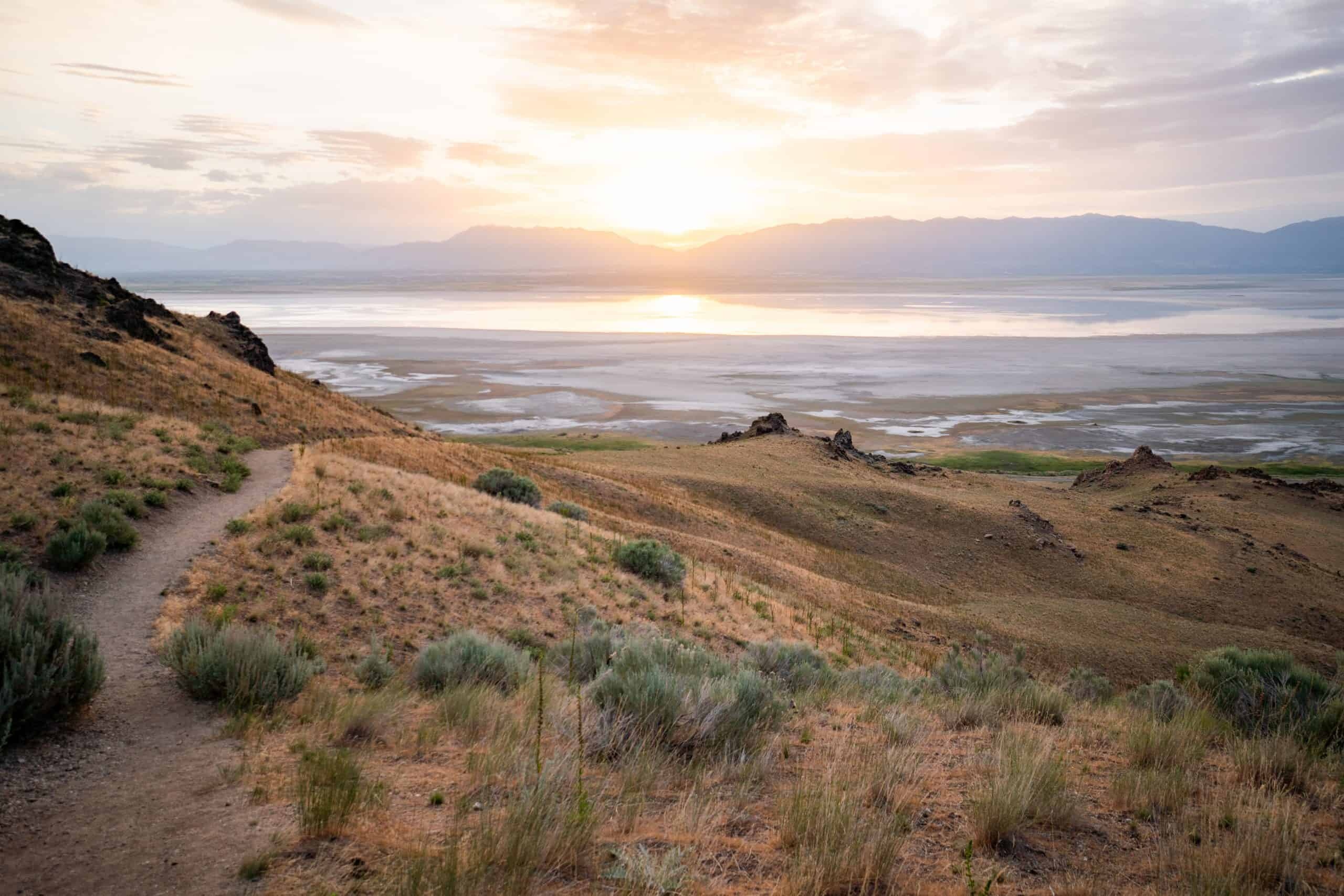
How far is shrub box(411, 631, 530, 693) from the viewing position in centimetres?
786

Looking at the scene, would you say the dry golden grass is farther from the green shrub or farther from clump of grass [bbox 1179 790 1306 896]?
the green shrub

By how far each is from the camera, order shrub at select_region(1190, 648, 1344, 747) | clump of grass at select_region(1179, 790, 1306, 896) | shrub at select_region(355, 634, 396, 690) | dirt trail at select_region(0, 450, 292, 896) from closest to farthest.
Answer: dirt trail at select_region(0, 450, 292, 896)
clump of grass at select_region(1179, 790, 1306, 896)
shrub at select_region(1190, 648, 1344, 747)
shrub at select_region(355, 634, 396, 690)

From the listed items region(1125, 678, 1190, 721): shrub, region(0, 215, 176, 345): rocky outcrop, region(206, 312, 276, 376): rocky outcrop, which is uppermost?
region(0, 215, 176, 345): rocky outcrop

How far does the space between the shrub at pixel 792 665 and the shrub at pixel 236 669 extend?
4.96 m

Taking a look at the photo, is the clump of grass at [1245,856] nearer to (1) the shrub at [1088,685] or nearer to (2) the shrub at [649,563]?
(1) the shrub at [1088,685]

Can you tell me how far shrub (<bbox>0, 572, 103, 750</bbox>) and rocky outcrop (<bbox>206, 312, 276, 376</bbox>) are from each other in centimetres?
2828

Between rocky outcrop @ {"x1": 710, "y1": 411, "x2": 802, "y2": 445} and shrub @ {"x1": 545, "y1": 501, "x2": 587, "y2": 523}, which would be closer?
shrub @ {"x1": 545, "y1": 501, "x2": 587, "y2": 523}

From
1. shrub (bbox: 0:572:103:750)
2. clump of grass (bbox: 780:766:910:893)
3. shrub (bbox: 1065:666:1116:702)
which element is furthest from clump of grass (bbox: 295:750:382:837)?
shrub (bbox: 1065:666:1116:702)

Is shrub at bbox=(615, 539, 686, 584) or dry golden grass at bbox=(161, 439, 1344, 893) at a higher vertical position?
dry golden grass at bbox=(161, 439, 1344, 893)

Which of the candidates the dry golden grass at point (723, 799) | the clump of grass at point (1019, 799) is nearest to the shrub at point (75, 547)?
the dry golden grass at point (723, 799)

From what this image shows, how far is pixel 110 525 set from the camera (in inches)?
399

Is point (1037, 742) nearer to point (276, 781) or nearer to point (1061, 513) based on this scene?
point (276, 781)

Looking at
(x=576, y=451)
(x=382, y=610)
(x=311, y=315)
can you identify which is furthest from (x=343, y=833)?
(x=311, y=315)

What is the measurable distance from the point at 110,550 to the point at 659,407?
53192 millimetres
